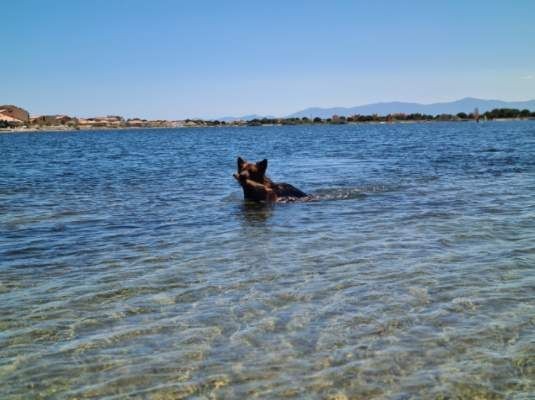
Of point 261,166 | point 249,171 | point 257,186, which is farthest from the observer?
point 257,186

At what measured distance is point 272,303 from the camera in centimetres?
737

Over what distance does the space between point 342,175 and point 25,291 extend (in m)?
19.5

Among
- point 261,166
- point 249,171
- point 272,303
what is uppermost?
point 261,166

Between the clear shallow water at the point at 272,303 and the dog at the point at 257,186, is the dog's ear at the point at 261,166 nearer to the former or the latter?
the dog at the point at 257,186

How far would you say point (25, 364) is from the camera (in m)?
5.68

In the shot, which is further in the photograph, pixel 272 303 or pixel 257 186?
pixel 257 186

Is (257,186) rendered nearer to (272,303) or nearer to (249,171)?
(249,171)

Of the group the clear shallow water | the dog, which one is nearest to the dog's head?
the dog

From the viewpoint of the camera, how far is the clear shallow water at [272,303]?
527 centimetres

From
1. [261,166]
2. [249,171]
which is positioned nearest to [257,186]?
[249,171]

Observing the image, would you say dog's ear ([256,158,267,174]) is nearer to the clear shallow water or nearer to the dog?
the dog

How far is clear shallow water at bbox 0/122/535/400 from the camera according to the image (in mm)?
5266

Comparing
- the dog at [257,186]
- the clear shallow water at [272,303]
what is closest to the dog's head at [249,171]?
the dog at [257,186]

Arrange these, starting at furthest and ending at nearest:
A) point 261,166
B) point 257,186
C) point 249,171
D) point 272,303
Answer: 1. point 257,186
2. point 249,171
3. point 261,166
4. point 272,303
